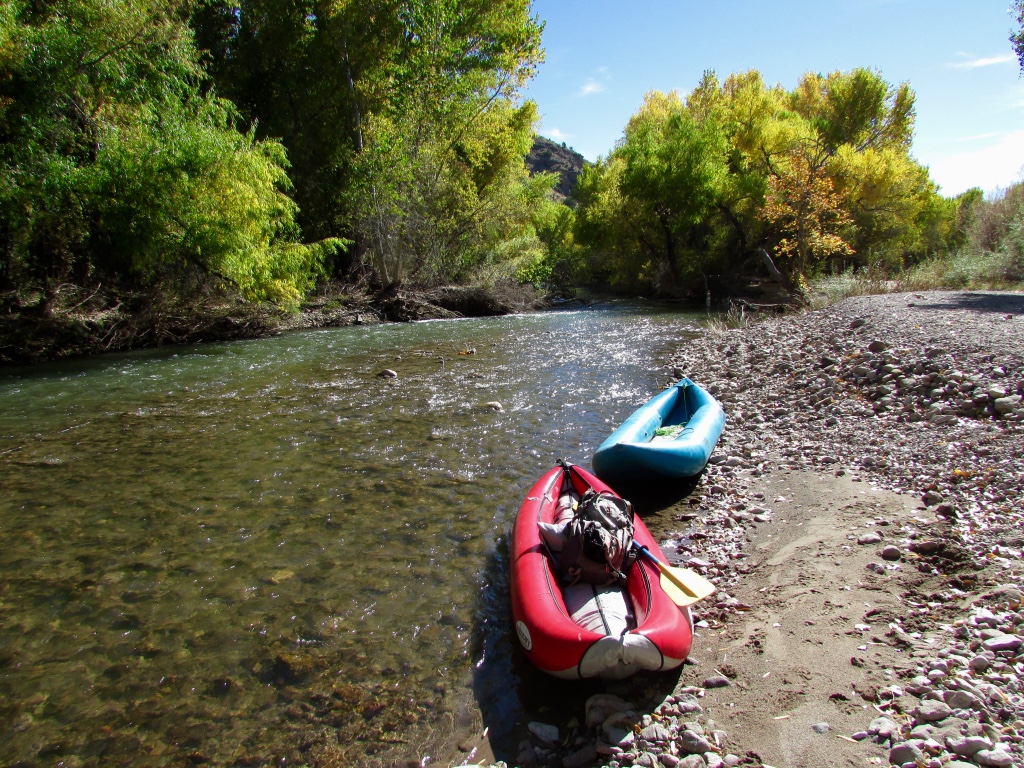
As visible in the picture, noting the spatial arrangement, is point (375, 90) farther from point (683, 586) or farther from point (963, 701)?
point (963, 701)

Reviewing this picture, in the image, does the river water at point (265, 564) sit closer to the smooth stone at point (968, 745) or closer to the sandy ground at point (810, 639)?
the sandy ground at point (810, 639)

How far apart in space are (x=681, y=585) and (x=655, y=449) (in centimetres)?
197

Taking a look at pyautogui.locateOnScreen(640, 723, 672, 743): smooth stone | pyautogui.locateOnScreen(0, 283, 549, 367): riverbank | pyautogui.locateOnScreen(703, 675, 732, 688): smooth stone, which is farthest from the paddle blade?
pyautogui.locateOnScreen(0, 283, 549, 367): riverbank

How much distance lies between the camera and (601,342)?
14.3 m

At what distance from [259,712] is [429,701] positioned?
2.92ft

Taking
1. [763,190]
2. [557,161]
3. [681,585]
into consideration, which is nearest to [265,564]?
[681,585]

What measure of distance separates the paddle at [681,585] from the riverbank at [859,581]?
0.20 meters

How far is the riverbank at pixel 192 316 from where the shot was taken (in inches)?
458

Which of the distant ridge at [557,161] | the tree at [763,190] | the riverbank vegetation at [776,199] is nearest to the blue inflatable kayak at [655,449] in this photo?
A: the riverbank vegetation at [776,199]

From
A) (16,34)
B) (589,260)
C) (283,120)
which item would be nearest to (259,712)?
(16,34)

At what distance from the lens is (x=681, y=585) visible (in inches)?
136

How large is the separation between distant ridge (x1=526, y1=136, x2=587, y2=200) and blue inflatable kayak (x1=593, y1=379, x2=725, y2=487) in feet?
303

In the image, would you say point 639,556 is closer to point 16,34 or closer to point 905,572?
point 905,572

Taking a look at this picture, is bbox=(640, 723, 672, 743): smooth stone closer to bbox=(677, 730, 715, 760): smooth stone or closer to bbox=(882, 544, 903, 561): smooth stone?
bbox=(677, 730, 715, 760): smooth stone
